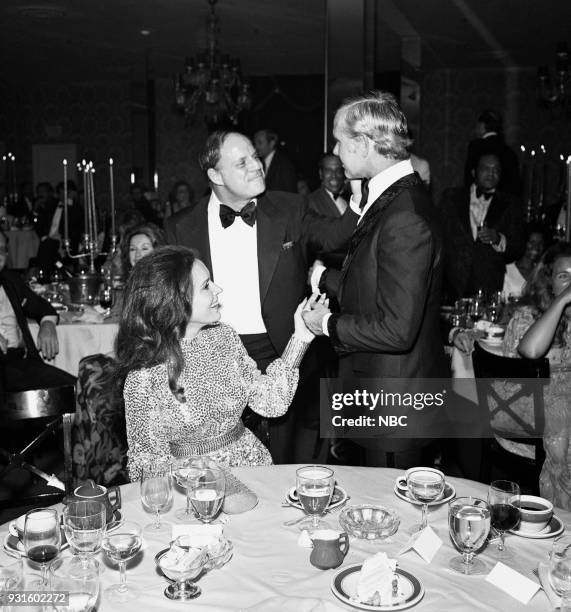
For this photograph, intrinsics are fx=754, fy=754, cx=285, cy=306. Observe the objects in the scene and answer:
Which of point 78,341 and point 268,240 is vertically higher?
point 268,240

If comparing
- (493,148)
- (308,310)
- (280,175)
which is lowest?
(308,310)

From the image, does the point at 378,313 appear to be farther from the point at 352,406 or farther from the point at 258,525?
the point at 258,525

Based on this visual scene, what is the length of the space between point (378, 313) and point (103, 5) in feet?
22.6

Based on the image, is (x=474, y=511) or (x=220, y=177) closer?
(x=474, y=511)

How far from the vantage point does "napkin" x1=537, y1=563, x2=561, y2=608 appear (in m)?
1.24

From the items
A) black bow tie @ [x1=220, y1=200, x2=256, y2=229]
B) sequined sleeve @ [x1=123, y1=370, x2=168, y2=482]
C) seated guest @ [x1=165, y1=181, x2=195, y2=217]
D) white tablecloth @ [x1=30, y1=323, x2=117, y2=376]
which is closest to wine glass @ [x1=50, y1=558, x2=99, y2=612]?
sequined sleeve @ [x1=123, y1=370, x2=168, y2=482]

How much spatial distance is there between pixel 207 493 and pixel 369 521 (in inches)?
13.0

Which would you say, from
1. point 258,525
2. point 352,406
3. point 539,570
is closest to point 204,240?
point 352,406

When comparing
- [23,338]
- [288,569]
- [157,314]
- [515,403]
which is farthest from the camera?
[23,338]

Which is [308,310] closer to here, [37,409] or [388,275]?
[388,275]

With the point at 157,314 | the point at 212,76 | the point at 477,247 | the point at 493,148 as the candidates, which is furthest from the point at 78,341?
the point at 212,76

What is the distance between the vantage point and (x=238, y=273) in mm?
2939

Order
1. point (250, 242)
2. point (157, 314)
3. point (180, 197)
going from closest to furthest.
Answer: point (157, 314), point (250, 242), point (180, 197)

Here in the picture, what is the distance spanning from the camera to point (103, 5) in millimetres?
7879
